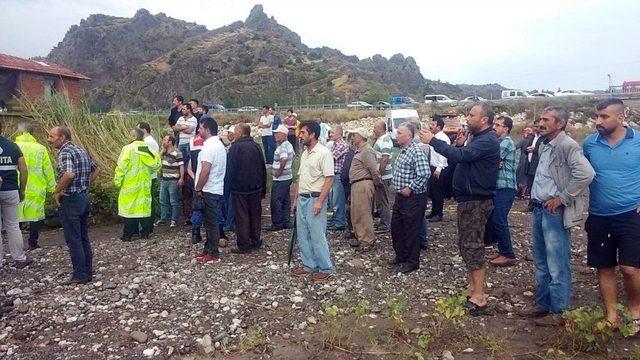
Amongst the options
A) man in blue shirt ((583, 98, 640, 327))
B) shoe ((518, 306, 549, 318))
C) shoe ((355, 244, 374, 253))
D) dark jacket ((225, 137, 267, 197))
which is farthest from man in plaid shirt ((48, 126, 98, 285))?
man in blue shirt ((583, 98, 640, 327))

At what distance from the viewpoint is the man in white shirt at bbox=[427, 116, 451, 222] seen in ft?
26.5

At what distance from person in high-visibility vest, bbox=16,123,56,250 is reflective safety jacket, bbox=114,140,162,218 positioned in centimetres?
98

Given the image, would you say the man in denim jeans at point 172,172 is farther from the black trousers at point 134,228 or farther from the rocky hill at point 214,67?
the rocky hill at point 214,67

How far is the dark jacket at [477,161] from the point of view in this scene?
4609 mm

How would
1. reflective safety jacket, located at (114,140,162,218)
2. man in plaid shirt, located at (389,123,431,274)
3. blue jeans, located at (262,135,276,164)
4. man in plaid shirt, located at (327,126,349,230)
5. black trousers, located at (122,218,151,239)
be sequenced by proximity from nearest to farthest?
man in plaid shirt, located at (389,123,431,274) → reflective safety jacket, located at (114,140,162,218) → black trousers, located at (122,218,151,239) → man in plaid shirt, located at (327,126,349,230) → blue jeans, located at (262,135,276,164)

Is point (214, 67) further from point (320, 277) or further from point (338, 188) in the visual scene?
point (320, 277)

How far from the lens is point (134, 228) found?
25.9 feet

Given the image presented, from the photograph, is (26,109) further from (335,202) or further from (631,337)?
(631,337)

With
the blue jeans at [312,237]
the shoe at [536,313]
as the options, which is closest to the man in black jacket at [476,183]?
the shoe at [536,313]

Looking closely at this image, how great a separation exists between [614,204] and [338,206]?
4.54 meters

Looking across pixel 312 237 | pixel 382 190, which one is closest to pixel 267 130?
pixel 382 190

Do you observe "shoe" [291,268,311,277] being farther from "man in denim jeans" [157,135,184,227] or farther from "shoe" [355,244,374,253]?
"man in denim jeans" [157,135,184,227]

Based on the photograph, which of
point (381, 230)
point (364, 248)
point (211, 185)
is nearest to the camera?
point (211, 185)

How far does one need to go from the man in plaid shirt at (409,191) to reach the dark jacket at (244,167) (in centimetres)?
203
